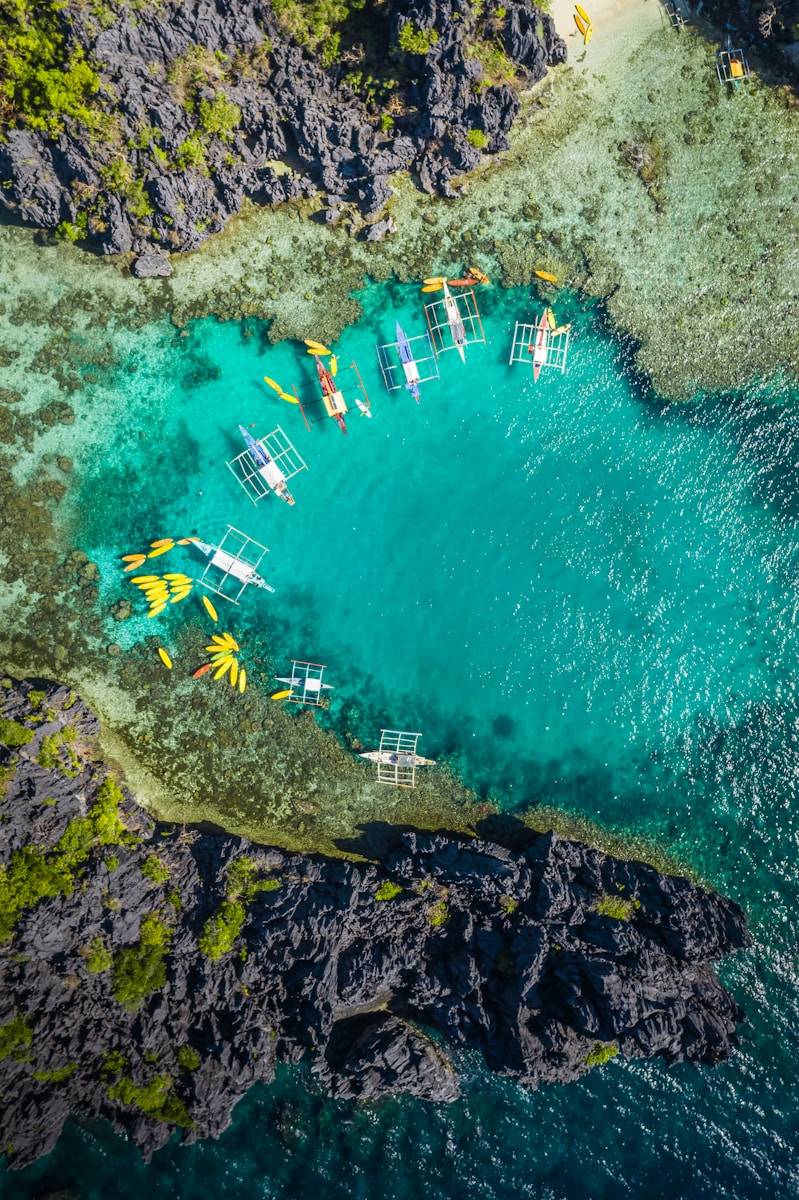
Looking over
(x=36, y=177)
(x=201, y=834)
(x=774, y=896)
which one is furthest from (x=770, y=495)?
(x=36, y=177)

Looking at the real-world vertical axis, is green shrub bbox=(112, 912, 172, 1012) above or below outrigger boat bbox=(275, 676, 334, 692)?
below

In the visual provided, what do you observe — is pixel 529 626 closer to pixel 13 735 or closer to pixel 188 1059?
pixel 13 735

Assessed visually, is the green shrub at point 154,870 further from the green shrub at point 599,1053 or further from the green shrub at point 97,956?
the green shrub at point 599,1053

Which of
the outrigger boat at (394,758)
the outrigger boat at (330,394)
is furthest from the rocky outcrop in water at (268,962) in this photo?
the outrigger boat at (330,394)

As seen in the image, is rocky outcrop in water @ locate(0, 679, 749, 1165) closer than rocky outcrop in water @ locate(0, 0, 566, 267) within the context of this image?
No

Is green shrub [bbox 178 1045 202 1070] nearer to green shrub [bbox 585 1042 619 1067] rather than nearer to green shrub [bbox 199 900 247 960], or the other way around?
green shrub [bbox 199 900 247 960]

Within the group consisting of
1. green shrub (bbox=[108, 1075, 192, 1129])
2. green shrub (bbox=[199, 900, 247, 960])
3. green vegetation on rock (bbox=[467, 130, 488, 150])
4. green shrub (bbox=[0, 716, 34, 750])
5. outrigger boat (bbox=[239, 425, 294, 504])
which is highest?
green vegetation on rock (bbox=[467, 130, 488, 150])

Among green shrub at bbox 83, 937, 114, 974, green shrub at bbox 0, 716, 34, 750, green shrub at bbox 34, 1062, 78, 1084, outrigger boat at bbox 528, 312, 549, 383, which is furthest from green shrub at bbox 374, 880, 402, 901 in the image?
outrigger boat at bbox 528, 312, 549, 383

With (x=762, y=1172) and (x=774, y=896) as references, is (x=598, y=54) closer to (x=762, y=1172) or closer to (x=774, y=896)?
(x=774, y=896)
